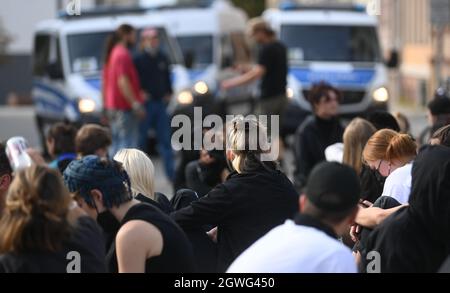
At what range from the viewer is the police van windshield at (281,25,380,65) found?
65.1 ft

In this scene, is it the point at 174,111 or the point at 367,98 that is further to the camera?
the point at 367,98

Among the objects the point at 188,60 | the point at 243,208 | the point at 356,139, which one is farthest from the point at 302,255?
the point at 188,60

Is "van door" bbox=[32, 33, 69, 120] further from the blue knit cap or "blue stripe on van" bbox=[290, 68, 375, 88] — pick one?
the blue knit cap

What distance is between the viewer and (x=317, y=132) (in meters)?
11.2

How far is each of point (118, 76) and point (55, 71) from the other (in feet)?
12.9

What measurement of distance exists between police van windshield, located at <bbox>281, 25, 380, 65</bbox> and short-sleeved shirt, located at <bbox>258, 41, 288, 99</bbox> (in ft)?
12.7

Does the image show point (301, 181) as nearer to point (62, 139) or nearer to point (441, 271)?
point (62, 139)

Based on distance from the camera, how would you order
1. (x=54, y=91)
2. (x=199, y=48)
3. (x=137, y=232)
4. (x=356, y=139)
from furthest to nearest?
(x=199, y=48), (x=54, y=91), (x=356, y=139), (x=137, y=232)

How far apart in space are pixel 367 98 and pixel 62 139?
10945 mm

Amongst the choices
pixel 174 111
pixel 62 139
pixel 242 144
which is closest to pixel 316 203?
pixel 242 144

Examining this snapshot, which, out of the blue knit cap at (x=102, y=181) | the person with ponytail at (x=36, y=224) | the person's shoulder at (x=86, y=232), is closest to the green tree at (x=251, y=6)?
the blue knit cap at (x=102, y=181)

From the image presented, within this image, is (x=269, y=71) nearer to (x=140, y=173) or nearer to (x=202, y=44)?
(x=202, y=44)

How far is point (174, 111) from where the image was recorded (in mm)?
18234

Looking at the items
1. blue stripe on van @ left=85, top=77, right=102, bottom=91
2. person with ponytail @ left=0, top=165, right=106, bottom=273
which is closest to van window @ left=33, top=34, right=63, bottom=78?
blue stripe on van @ left=85, top=77, right=102, bottom=91
